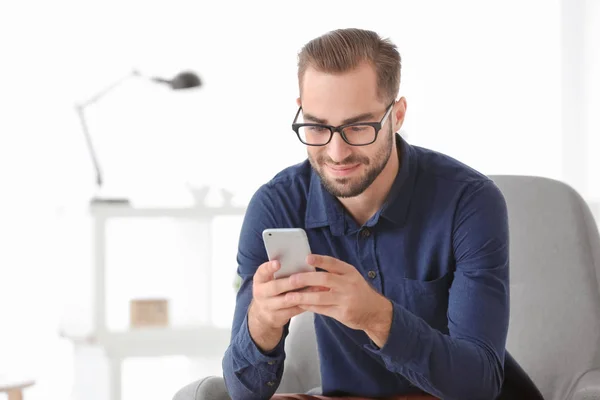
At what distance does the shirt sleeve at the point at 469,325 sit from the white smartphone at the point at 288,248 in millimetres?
184

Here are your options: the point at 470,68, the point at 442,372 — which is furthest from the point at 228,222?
the point at 442,372

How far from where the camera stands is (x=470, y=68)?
4043 millimetres

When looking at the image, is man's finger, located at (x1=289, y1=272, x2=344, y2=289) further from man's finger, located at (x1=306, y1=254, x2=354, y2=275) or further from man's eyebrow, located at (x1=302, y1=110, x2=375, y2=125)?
man's eyebrow, located at (x1=302, y1=110, x2=375, y2=125)

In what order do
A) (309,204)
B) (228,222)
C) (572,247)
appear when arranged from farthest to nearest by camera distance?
(228,222) < (572,247) < (309,204)

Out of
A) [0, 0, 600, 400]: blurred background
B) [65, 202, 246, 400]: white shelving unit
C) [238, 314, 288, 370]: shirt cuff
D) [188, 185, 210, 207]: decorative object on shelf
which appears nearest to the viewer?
[238, 314, 288, 370]: shirt cuff

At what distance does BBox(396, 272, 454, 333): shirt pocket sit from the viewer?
1.58 m

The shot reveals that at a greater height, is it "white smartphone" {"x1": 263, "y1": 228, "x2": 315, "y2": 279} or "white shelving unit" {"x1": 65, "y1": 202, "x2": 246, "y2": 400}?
"white smartphone" {"x1": 263, "y1": 228, "x2": 315, "y2": 279}

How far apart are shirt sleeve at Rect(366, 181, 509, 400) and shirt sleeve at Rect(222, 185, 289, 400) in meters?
0.18

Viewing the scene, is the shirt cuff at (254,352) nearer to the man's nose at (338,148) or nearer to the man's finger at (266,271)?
the man's finger at (266,271)

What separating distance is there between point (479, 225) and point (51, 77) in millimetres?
2547

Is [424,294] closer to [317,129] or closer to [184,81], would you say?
[317,129]

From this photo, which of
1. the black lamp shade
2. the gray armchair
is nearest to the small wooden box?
the black lamp shade

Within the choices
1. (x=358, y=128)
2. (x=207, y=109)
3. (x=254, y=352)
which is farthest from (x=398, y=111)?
(x=207, y=109)

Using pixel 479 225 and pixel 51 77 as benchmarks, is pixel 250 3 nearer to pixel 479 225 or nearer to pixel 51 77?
pixel 51 77
